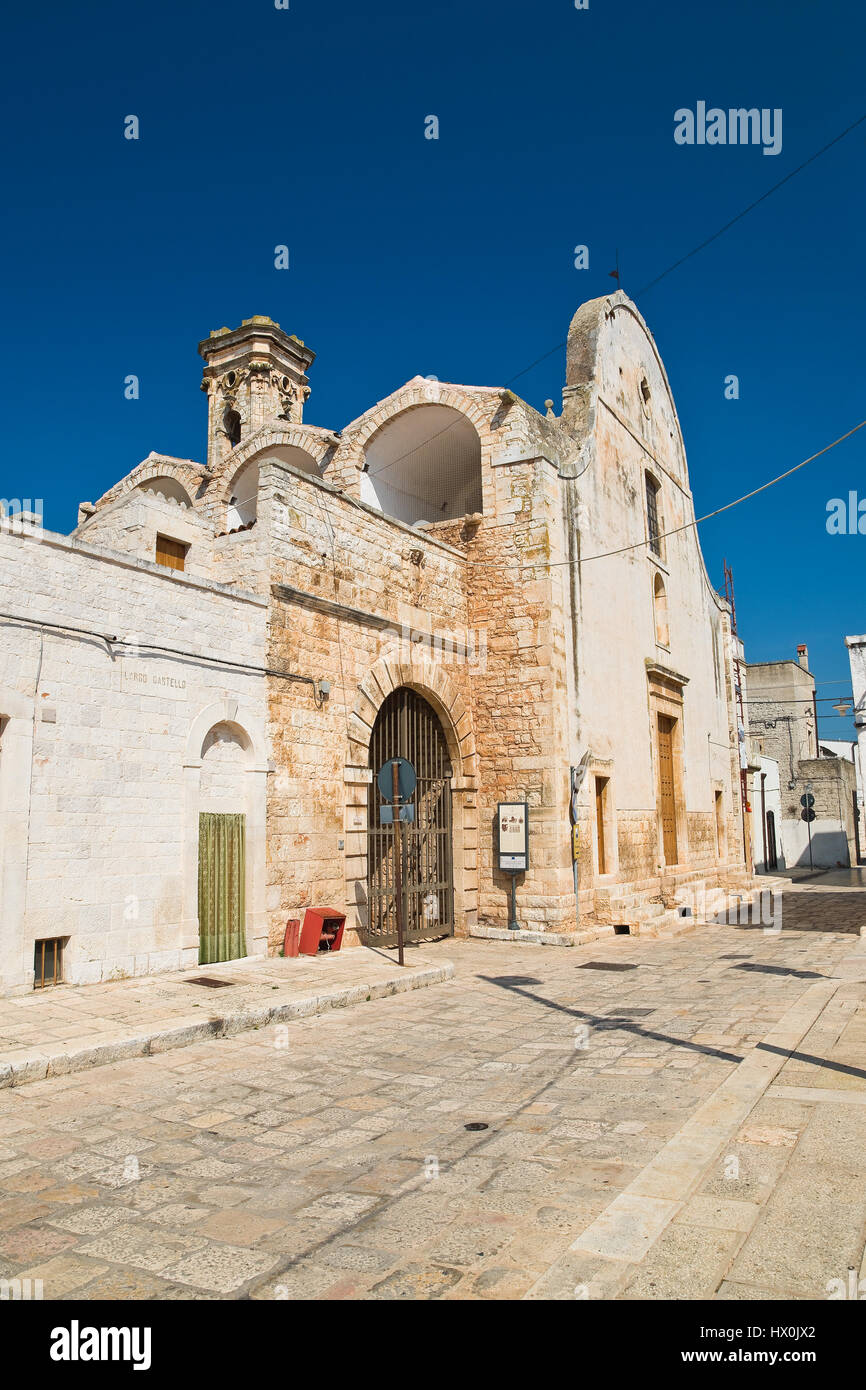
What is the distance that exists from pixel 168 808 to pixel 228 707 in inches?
48.9

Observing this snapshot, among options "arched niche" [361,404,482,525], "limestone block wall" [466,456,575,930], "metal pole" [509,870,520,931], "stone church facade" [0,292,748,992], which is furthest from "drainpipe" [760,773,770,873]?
"metal pole" [509,870,520,931]

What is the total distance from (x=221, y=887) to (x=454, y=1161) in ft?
18.3

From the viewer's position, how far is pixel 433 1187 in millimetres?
3939

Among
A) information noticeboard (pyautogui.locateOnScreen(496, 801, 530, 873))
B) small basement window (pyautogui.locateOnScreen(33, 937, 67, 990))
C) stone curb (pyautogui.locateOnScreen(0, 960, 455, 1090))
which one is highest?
information noticeboard (pyautogui.locateOnScreen(496, 801, 530, 873))

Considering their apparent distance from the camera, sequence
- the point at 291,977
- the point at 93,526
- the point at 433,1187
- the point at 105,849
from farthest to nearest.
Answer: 1. the point at 93,526
2. the point at 291,977
3. the point at 105,849
4. the point at 433,1187

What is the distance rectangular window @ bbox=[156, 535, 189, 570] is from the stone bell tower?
33.2ft

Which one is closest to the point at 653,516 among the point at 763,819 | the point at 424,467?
the point at 424,467

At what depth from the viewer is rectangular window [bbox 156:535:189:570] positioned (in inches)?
427

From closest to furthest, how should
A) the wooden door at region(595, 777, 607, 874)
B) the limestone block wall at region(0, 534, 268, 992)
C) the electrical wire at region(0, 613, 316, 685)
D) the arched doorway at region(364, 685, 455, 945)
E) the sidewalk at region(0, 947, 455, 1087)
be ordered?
the sidewalk at region(0, 947, 455, 1087)
the limestone block wall at region(0, 534, 268, 992)
the electrical wire at region(0, 613, 316, 685)
the arched doorway at region(364, 685, 455, 945)
the wooden door at region(595, 777, 607, 874)

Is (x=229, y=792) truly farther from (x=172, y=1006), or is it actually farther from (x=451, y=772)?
(x=451, y=772)

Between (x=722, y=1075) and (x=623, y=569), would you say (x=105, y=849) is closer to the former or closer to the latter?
(x=722, y=1075)

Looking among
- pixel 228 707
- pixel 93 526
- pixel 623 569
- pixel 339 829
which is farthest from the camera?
pixel 623 569

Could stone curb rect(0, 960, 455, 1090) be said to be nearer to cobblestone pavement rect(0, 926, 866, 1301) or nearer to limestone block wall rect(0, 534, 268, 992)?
cobblestone pavement rect(0, 926, 866, 1301)
